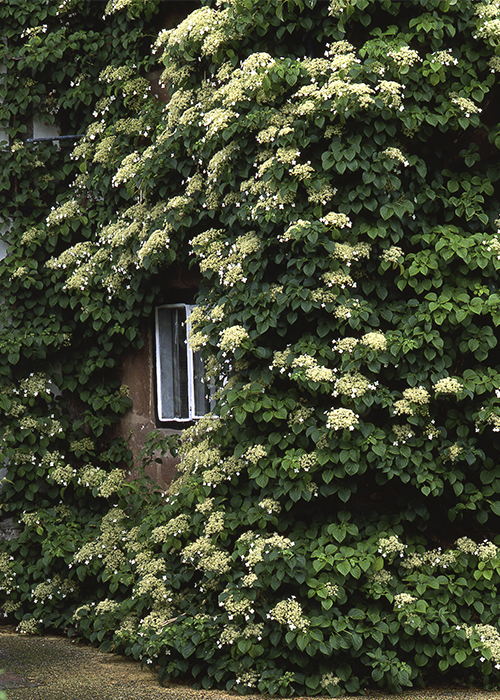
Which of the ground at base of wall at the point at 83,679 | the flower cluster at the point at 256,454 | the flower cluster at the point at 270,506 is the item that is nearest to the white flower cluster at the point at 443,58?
the flower cluster at the point at 256,454

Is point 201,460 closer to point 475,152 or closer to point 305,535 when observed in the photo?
point 305,535

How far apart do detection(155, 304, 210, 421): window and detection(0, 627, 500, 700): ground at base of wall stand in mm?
1994

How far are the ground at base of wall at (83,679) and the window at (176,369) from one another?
1994 mm

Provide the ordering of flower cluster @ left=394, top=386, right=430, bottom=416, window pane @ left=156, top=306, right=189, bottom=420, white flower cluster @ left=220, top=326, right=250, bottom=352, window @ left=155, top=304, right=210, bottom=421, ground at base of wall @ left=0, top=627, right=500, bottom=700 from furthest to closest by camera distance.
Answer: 1. window pane @ left=156, top=306, right=189, bottom=420
2. window @ left=155, top=304, right=210, bottom=421
3. white flower cluster @ left=220, top=326, right=250, bottom=352
4. flower cluster @ left=394, top=386, right=430, bottom=416
5. ground at base of wall @ left=0, top=627, right=500, bottom=700

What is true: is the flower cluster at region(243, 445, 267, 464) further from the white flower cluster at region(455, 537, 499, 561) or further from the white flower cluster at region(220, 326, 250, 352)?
the white flower cluster at region(455, 537, 499, 561)

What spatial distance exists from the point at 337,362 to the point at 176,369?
85.3 inches

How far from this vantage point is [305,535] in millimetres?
5289

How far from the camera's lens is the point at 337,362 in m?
5.27

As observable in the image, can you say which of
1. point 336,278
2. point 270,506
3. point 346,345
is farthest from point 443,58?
point 270,506

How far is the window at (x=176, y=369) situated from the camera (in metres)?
6.96

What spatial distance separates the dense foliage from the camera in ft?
16.5

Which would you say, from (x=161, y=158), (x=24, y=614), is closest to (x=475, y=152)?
(x=161, y=158)

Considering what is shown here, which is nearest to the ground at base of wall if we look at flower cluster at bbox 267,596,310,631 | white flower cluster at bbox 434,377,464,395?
flower cluster at bbox 267,596,310,631

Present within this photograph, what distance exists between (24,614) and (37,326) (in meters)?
2.43
